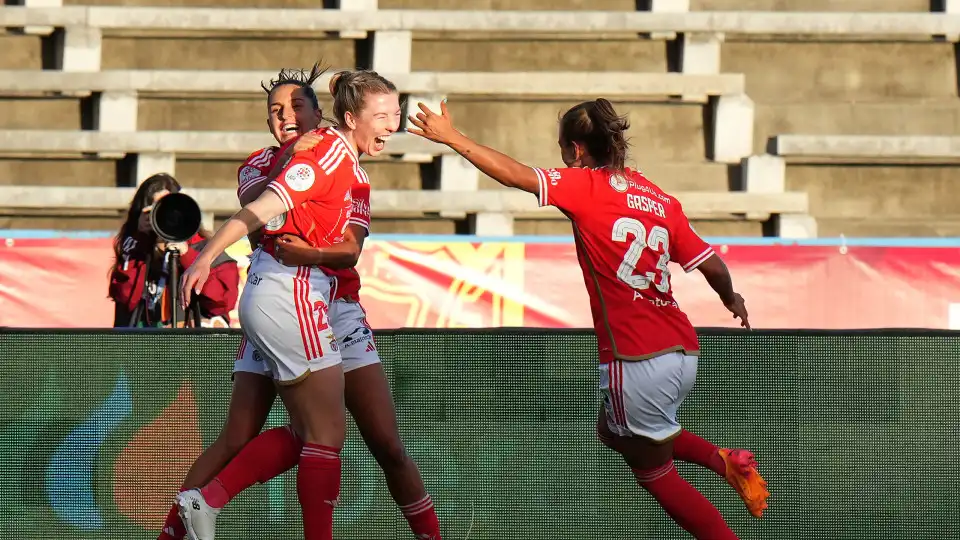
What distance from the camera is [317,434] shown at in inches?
216

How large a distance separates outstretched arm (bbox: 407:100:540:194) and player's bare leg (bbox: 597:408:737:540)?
1132mm

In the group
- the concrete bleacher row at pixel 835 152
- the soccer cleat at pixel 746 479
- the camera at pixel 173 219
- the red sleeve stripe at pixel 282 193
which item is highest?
the concrete bleacher row at pixel 835 152

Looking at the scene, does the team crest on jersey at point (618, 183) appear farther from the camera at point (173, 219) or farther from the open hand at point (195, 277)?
the camera at point (173, 219)

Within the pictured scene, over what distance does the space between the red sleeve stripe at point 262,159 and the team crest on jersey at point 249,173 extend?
0.02m

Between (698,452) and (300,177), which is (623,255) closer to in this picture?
(698,452)

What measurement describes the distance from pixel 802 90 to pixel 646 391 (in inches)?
389

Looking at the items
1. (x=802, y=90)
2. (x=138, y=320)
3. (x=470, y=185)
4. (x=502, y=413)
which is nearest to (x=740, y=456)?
(x=502, y=413)

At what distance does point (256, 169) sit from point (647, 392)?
193 centimetres

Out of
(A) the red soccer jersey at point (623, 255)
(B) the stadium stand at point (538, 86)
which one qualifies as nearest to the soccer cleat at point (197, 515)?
(A) the red soccer jersey at point (623, 255)

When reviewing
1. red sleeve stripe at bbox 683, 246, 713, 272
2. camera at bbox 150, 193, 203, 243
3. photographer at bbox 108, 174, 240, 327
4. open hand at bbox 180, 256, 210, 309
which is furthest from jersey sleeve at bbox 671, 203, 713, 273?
photographer at bbox 108, 174, 240, 327

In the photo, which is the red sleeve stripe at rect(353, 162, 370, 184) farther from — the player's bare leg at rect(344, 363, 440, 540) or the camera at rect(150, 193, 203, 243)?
the camera at rect(150, 193, 203, 243)

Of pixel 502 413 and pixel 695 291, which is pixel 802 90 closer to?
pixel 695 291

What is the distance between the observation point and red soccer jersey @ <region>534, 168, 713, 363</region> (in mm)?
5488

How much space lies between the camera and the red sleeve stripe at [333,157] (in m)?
5.46
